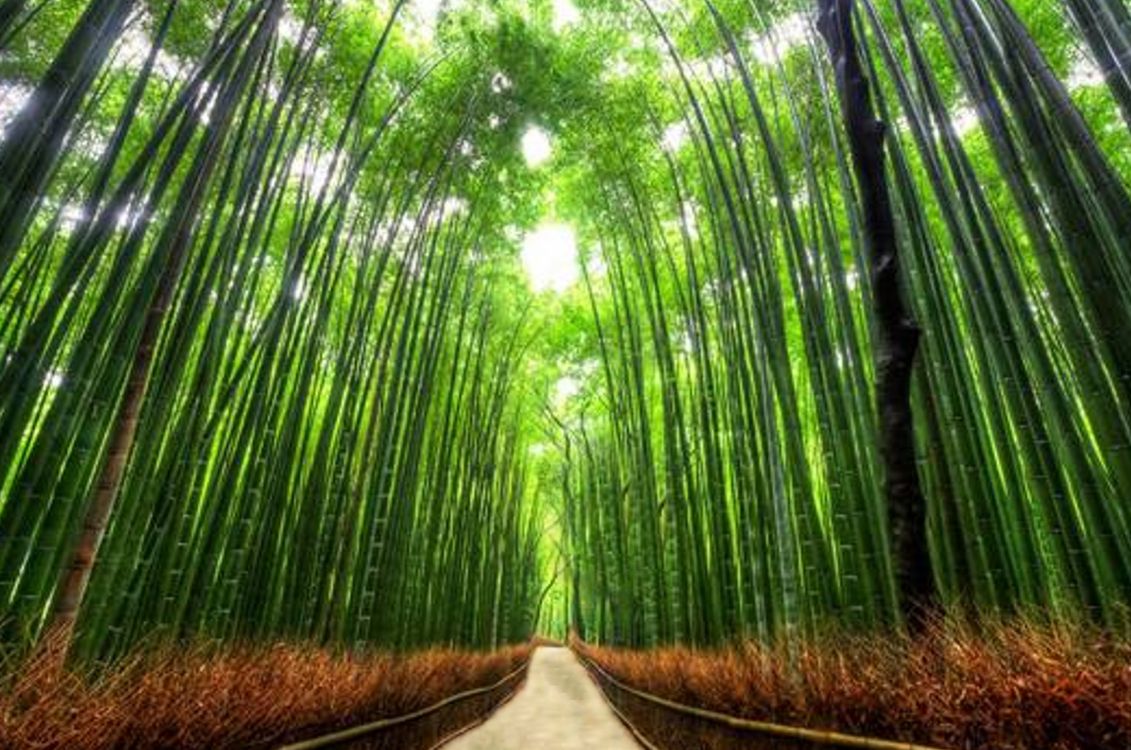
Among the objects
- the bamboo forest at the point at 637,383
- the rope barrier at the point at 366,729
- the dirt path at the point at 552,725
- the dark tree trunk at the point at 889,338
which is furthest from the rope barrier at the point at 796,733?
the rope barrier at the point at 366,729

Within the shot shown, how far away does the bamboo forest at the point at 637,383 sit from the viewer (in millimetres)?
1666

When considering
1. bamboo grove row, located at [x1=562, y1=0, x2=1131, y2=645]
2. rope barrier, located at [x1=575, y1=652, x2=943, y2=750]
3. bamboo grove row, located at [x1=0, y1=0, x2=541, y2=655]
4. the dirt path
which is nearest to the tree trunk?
bamboo grove row, located at [x1=0, y1=0, x2=541, y2=655]

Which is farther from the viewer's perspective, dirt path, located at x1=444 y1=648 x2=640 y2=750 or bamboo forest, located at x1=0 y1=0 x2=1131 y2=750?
Result: dirt path, located at x1=444 y1=648 x2=640 y2=750

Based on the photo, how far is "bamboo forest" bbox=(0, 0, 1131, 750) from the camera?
167cm

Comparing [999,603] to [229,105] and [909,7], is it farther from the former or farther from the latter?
[909,7]

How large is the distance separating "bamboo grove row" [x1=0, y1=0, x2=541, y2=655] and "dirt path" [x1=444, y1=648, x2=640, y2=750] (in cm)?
109

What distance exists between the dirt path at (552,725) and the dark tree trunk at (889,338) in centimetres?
330

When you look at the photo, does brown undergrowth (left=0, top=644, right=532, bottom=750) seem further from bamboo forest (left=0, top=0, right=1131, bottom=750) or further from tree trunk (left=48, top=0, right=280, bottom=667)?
tree trunk (left=48, top=0, right=280, bottom=667)

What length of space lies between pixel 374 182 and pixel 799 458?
3.69 m

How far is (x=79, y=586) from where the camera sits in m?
1.88

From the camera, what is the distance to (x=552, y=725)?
582 cm

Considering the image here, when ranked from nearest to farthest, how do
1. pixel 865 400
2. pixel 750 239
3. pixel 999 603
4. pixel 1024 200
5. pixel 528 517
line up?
pixel 1024 200 → pixel 999 603 → pixel 865 400 → pixel 750 239 → pixel 528 517

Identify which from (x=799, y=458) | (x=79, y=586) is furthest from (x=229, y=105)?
(x=799, y=458)

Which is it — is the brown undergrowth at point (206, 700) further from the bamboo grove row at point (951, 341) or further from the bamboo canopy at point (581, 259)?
the bamboo grove row at point (951, 341)
